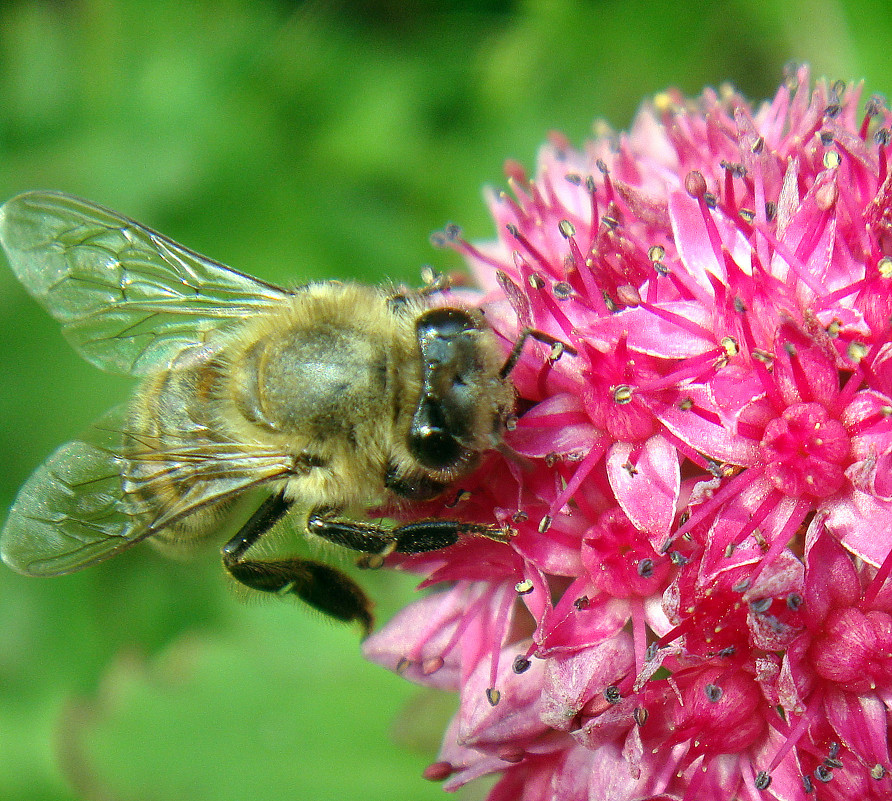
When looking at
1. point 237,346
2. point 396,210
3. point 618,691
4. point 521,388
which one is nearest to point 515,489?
point 521,388

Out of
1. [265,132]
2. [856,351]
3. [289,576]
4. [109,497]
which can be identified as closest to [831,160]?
[856,351]

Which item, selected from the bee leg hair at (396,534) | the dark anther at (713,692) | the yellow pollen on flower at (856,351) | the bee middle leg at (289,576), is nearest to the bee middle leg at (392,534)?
the bee leg hair at (396,534)

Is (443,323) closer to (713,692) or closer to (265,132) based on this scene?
(713,692)

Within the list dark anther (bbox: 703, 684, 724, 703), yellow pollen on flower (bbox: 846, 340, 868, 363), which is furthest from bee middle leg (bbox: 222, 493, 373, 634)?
yellow pollen on flower (bbox: 846, 340, 868, 363)

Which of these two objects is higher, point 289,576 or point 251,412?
point 251,412

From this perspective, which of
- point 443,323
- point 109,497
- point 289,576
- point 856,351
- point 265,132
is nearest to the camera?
point 856,351

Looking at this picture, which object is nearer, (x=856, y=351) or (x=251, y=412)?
(x=856, y=351)

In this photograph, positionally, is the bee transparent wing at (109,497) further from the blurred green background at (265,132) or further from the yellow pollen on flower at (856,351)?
the blurred green background at (265,132)

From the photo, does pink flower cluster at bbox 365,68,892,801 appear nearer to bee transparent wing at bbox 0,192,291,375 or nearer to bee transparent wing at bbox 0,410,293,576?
bee transparent wing at bbox 0,410,293,576
